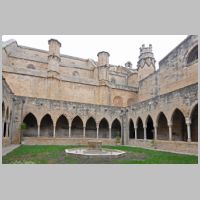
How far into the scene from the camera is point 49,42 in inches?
995

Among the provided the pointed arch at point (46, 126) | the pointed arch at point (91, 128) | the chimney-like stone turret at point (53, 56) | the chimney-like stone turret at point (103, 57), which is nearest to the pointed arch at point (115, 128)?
the pointed arch at point (91, 128)

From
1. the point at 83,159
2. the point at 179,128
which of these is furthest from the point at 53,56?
the point at 83,159

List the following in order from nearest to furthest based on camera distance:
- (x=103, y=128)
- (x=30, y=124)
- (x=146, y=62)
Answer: (x=30, y=124), (x=103, y=128), (x=146, y=62)

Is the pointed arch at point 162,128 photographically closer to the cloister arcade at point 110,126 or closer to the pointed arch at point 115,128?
the cloister arcade at point 110,126

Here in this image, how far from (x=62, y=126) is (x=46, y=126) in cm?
161

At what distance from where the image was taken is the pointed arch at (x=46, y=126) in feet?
65.8

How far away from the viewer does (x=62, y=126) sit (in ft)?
68.6

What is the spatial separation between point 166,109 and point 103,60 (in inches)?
577

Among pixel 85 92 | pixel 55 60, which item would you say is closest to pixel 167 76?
pixel 85 92

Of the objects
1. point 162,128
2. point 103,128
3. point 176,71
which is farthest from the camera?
point 103,128

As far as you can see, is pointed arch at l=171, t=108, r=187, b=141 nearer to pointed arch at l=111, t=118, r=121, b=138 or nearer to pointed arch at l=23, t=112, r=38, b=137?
pointed arch at l=111, t=118, r=121, b=138

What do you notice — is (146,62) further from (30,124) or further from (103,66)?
(30,124)

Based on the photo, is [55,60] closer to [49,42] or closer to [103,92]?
[49,42]

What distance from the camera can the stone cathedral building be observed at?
599 inches
